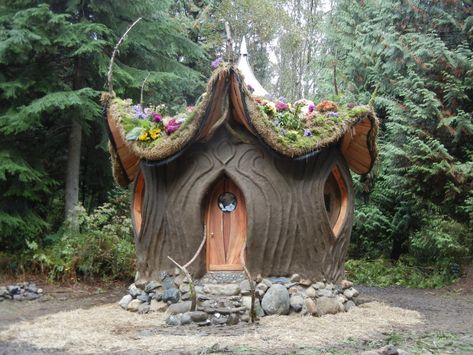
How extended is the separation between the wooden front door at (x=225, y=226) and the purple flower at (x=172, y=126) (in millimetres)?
1133

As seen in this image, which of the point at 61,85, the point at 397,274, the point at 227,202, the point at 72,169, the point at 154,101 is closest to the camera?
the point at 227,202

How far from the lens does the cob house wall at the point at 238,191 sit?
8.44 metres

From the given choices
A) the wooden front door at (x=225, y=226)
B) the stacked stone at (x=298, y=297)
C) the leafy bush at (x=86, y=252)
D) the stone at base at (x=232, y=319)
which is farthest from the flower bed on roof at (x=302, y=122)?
the leafy bush at (x=86, y=252)

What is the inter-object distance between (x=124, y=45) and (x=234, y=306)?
801 cm

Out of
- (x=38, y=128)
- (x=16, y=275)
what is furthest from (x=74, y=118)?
(x=16, y=275)

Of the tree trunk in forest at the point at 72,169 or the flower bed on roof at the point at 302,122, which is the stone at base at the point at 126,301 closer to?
the flower bed on roof at the point at 302,122

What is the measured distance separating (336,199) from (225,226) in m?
2.17

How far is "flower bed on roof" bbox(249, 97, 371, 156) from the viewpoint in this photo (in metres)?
8.30

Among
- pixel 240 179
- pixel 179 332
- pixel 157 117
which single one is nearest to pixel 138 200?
pixel 157 117

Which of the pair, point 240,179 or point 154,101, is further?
point 154,101

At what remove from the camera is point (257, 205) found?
855 cm

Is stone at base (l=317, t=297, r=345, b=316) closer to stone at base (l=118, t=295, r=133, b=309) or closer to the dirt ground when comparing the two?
the dirt ground

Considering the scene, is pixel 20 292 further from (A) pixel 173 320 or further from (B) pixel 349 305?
(B) pixel 349 305

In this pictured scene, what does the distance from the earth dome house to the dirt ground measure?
1.02 metres
